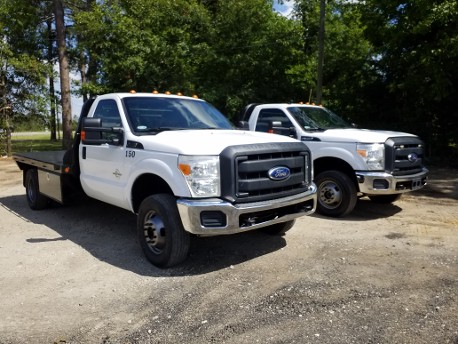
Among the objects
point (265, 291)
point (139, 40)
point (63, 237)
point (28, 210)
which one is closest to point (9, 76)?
point (139, 40)

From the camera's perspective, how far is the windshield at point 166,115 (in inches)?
210

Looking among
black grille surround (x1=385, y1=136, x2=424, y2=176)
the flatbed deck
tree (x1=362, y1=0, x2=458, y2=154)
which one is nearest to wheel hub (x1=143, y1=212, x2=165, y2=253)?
the flatbed deck

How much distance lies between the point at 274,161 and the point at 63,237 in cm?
341

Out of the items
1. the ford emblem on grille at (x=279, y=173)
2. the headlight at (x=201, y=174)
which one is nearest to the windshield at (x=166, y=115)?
the headlight at (x=201, y=174)

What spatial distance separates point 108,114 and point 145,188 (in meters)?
1.25

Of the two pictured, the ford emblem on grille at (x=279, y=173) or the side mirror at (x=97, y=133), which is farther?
the side mirror at (x=97, y=133)

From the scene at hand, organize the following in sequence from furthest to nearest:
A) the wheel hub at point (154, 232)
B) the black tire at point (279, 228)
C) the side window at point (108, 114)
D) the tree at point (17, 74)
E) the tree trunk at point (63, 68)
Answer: the tree trunk at point (63, 68) → the tree at point (17, 74) → the black tire at point (279, 228) → the side window at point (108, 114) → the wheel hub at point (154, 232)

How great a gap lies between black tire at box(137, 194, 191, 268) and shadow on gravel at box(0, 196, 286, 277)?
16 centimetres

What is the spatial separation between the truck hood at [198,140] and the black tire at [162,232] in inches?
22.9

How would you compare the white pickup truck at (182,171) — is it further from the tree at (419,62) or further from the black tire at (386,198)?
the tree at (419,62)

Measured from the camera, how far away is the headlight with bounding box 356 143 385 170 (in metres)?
6.50

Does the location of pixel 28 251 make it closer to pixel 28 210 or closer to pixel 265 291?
pixel 28 210

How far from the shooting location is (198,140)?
15.2ft

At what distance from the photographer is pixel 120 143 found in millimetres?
5238
